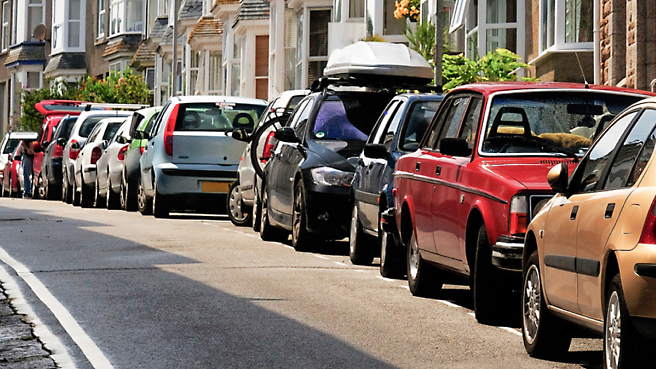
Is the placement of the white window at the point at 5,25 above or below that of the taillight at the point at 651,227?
above

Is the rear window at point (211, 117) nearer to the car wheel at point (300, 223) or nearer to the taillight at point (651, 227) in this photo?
the car wheel at point (300, 223)

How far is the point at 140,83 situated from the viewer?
61375 mm

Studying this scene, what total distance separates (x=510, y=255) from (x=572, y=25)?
14951 millimetres

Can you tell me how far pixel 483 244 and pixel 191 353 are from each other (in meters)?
2.19

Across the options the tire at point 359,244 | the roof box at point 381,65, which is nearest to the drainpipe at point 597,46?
the roof box at point 381,65

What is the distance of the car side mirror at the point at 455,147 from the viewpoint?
32.2 feet

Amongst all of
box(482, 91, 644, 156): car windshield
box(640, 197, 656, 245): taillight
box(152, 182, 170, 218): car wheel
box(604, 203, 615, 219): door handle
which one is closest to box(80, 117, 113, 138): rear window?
box(152, 182, 170, 218): car wheel

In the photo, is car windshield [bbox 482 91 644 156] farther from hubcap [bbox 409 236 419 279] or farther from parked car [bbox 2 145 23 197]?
parked car [bbox 2 145 23 197]

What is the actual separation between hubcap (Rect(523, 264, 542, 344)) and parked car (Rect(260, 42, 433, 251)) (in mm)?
6143

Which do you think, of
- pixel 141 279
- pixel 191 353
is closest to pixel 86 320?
pixel 191 353

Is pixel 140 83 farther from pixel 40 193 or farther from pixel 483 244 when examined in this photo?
pixel 483 244

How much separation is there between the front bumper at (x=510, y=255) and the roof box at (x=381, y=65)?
810cm

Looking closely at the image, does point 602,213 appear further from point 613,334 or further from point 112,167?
point 112,167

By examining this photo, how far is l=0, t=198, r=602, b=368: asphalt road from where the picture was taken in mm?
8062
